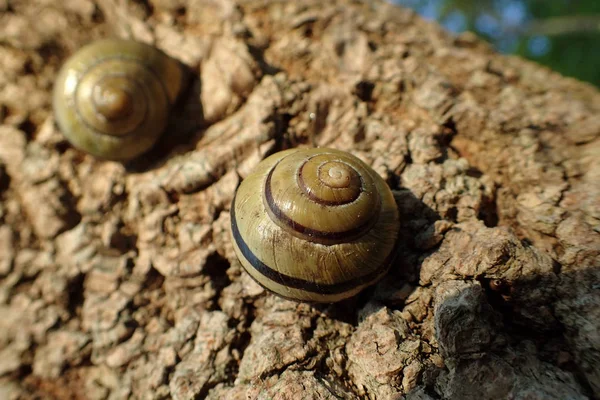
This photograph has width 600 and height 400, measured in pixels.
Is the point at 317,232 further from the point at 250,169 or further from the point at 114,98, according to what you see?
the point at 114,98

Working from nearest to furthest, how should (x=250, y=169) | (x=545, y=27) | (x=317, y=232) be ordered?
(x=317, y=232) < (x=250, y=169) < (x=545, y=27)

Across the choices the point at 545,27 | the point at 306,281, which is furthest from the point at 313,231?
the point at 545,27

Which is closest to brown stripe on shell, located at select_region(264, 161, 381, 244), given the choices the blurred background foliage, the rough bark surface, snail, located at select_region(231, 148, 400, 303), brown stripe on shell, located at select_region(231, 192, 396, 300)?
snail, located at select_region(231, 148, 400, 303)

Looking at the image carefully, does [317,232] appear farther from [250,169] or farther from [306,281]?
[250,169]

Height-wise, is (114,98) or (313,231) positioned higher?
(114,98)

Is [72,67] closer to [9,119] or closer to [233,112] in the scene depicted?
[9,119]

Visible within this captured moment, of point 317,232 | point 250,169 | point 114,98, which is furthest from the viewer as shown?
point 114,98

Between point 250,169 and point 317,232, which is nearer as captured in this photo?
point 317,232
